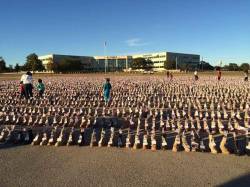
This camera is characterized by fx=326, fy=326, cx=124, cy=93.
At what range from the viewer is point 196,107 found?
16062 millimetres

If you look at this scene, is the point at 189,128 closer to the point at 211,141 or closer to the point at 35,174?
the point at 211,141

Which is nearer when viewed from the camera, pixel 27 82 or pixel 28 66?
pixel 27 82

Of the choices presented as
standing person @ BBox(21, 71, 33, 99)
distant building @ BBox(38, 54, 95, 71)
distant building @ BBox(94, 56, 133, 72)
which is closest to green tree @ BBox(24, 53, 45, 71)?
distant building @ BBox(38, 54, 95, 71)

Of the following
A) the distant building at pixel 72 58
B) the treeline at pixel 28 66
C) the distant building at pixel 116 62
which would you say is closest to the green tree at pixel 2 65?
the treeline at pixel 28 66

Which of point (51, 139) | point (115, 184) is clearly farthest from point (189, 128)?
point (115, 184)

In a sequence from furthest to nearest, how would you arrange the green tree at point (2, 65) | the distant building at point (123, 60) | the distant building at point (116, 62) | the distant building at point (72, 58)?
1. the distant building at point (116, 62)
2. the distant building at point (123, 60)
3. the distant building at point (72, 58)
4. the green tree at point (2, 65)

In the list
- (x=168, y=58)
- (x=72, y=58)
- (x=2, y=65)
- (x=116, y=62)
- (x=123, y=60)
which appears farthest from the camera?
(x=123, y=60)

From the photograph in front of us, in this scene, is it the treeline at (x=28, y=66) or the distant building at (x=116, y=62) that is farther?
the distant building at (x=116, y=62)

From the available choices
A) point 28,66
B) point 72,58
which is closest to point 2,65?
point 28,66

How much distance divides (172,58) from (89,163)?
167403mm

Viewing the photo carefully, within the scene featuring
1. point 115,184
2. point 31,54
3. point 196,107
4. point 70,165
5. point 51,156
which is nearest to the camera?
point 115,184

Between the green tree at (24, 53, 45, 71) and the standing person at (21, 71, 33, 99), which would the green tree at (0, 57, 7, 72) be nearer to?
the green tree at (24, 53, 45, 71)

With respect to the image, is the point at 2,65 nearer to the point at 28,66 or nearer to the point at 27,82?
the point at 28,66

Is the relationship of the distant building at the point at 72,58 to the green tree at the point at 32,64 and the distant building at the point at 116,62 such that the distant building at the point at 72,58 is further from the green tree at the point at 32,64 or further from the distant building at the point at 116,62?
the green tree at the point at 32,64
